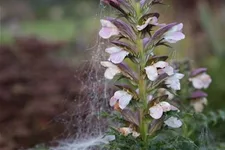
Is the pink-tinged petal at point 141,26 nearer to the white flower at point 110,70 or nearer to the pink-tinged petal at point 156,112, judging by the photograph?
the white flower at point 110,70

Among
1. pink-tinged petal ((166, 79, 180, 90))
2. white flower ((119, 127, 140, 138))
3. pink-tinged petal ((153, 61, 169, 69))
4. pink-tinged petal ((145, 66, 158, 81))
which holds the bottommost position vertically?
white flower ((119, 127, 140, 138))

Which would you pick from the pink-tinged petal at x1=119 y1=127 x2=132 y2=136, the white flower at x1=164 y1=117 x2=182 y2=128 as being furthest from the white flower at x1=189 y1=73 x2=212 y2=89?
the pink-tinged petal at x1=119 y1=127 x2=132 y2=136

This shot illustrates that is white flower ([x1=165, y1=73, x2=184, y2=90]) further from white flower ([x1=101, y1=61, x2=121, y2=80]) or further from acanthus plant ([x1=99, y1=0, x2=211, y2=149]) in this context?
white flower ([x1=101, y1=61, x2=121, y2=80])

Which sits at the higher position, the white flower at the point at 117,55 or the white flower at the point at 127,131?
the white flower at the point at 117,55

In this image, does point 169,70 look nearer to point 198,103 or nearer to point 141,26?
point 141,26

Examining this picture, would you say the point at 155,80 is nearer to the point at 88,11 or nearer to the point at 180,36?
the point at 180,36

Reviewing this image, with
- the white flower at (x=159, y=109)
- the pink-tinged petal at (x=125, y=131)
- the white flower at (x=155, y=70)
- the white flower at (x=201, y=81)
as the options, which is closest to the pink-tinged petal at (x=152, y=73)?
the white flower at (x=155, y=70)
